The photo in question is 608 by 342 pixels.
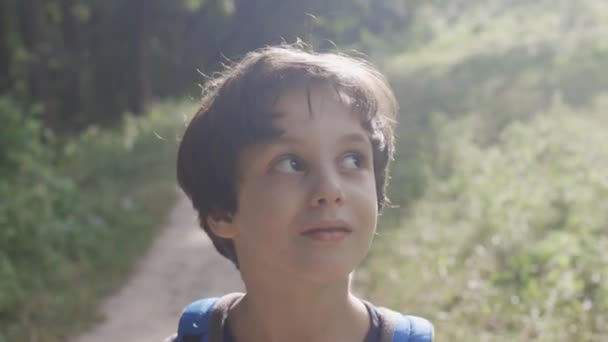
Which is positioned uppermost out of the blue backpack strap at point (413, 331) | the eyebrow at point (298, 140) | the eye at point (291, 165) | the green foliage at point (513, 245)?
the green foliage at point (513, 245)

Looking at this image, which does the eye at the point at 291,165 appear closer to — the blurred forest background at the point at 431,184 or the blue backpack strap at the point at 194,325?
the blue backpack strap at the point at 194,325

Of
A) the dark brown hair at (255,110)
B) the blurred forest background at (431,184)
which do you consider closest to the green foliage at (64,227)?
the blurred forest background at (431,184)

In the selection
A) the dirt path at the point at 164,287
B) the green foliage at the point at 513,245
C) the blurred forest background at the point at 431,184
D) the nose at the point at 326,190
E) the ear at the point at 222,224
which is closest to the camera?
the nose at the point at 326,190

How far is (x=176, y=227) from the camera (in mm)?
8406

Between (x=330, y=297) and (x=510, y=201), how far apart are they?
473cm

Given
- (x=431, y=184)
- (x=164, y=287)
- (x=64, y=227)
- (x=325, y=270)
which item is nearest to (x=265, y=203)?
(x=325, y=270)

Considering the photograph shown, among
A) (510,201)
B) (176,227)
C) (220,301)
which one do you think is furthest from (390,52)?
(220,301)

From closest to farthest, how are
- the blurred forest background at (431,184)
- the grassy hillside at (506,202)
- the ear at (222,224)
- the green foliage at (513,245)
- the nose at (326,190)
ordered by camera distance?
the nose at (326,190) < the ear at (222,224) < the green foliage at (513,245) < the grassy hillside at (506,202) < the blurred forest background at (431,184)

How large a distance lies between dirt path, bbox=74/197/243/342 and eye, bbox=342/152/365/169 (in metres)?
3.66

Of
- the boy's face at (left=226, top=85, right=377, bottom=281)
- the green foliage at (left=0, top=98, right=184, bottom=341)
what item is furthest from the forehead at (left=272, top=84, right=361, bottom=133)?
the green foliage at (left=0, top=98, right=184, bottom=341)

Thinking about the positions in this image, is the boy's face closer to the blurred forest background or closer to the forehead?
the forehead

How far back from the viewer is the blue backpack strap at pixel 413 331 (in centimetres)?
189

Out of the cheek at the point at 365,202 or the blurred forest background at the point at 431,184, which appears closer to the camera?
the cheek at the point at 365,202

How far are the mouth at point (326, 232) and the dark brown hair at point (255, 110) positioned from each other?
231mm
